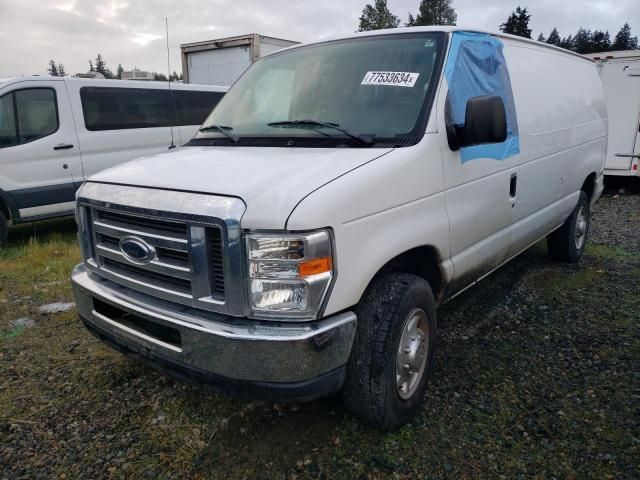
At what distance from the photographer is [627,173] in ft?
32.3

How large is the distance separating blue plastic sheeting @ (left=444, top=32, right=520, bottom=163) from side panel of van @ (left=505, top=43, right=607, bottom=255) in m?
0.15

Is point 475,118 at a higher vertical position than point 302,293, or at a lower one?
higher

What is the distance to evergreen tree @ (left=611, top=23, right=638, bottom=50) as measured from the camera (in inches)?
1850

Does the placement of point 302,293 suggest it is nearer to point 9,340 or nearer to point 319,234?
point 319,234

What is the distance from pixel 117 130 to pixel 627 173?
9.29 metres

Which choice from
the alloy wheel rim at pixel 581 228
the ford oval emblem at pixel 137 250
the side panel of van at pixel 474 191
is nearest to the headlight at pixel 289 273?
the ford oval emblem at pixel 137 250

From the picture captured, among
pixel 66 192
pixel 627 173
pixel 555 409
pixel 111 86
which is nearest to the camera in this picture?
pixel 555 409

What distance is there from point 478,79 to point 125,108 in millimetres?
5832

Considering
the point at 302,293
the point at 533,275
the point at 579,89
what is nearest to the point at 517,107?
the point at 579,89

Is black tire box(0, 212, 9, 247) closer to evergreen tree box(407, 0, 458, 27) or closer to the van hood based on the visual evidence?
the van hood

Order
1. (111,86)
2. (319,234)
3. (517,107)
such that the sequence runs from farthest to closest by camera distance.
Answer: (111,86), (517,107), (319,234)

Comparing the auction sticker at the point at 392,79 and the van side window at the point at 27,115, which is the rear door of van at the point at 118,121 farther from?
the auction sticker at the point at 392,79

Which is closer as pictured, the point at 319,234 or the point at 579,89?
the point at 319,234

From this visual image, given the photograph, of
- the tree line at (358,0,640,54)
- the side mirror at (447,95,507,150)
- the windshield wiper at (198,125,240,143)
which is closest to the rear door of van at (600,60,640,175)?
the side mirror at (447,95,507,150)
